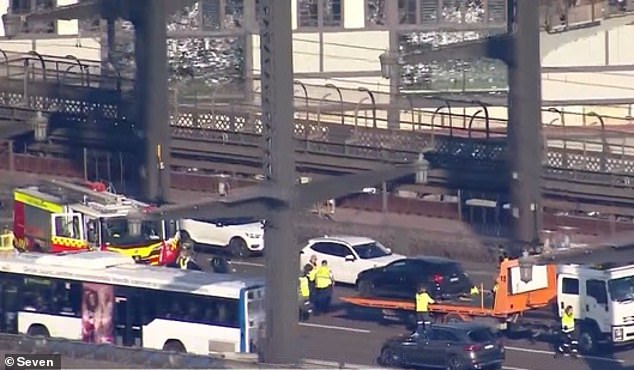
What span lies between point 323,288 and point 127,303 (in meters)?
2.87

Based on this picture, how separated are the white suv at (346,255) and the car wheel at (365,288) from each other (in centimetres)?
110

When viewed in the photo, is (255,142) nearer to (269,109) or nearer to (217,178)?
(217,178)

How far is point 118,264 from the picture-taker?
2517 cm

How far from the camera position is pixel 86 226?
28531mm

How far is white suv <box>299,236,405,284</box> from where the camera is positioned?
27.3m

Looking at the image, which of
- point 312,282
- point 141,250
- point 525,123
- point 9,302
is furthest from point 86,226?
point 525,123

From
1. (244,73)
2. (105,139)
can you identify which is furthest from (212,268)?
(244,73)

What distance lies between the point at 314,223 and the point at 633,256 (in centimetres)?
923

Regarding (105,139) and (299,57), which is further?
(299,57)

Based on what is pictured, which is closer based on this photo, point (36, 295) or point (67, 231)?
point (36, 295)

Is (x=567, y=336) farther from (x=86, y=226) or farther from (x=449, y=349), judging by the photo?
(x=86, y=226)

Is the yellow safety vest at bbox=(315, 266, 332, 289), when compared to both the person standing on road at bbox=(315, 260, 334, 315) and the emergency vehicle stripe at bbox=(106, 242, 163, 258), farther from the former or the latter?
the emergency vehicle stripe at bbox=(106, 242, 163, 258)

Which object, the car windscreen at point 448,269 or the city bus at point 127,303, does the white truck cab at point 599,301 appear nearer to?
the car windscreen at point 448,269

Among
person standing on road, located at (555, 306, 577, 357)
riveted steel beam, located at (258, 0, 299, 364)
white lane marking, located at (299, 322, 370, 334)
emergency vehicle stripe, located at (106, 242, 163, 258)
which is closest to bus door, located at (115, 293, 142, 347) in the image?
white lane marking, located at (299, 322, 370, 334)
